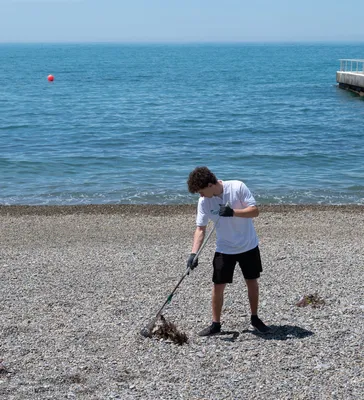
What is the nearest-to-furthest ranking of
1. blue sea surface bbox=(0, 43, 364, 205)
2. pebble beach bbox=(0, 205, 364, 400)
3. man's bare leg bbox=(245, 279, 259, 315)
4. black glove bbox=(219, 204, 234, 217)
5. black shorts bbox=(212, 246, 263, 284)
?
pebble beach bbox=(0, 205, 364, 400) < black glove bbox=(219, 204, 234, 217) < black shorts bbox=(212, 246, 263, 284) < man's bare leg bbox=(245, 279, 259, 315) < blue sea surface bbox=(0, 43, 364, 205)

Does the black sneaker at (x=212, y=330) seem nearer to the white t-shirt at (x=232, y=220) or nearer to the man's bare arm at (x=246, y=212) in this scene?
the white t-shirt at (x=232, y=220)

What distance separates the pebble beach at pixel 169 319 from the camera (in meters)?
5.67

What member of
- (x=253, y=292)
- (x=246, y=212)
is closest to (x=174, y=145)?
(x=253, y=292)

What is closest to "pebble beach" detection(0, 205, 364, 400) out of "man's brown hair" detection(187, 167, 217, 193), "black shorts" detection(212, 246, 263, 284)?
"black shorts" detection(212, 246, 263, 284)

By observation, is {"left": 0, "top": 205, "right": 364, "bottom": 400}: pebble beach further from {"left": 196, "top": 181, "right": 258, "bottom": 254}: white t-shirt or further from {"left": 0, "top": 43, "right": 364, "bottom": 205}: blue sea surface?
{"left": 0, "top": 43, "right": 364, "bottom": 205}: blue sea surface

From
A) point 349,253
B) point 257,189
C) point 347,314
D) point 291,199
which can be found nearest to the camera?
point 347,314

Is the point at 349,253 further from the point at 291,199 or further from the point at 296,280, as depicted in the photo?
the point at 291,199

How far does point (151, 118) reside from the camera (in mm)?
33938

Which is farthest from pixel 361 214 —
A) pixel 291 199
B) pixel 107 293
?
pixel 107 293

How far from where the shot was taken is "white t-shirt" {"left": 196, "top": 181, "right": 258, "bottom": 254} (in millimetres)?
6152

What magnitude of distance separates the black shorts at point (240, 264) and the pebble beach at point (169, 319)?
62 centimetres

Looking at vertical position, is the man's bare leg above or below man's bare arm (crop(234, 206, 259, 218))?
below

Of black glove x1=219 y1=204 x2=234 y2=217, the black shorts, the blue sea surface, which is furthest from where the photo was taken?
the blue sea surface

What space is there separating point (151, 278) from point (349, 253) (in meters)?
3.12
